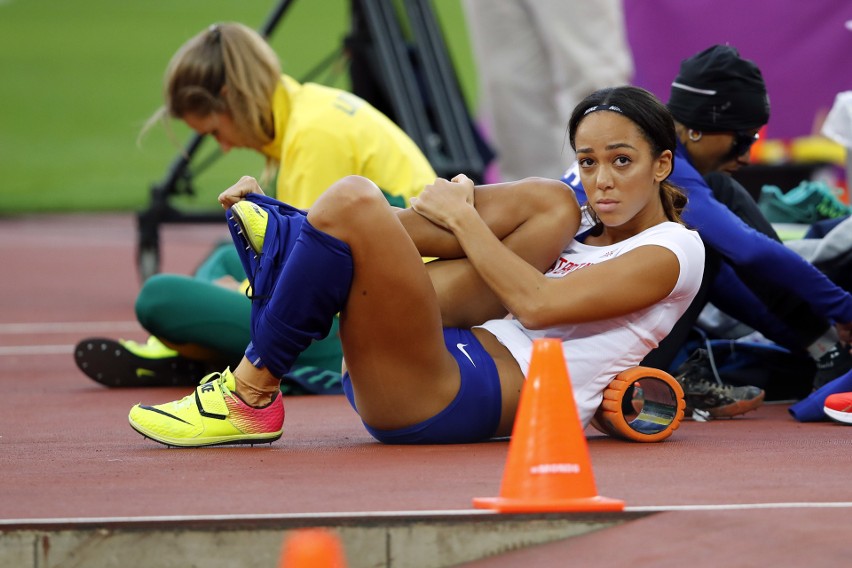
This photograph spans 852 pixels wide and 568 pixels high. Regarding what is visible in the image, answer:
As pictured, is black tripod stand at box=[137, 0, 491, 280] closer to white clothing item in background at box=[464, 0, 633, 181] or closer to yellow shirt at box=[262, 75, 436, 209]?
white clothing item in background at box=[464, 0, 633, 181]

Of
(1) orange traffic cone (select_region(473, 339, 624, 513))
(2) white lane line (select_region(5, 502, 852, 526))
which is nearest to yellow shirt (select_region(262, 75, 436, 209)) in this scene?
(1) orange traffic cone (select_region(473, 339, 624, 513))

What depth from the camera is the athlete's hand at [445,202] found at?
166 inches

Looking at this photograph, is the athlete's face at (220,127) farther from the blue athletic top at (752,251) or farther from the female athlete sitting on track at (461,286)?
the blue athletic top at (752,251)

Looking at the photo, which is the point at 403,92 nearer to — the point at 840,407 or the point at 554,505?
the point at 840,407

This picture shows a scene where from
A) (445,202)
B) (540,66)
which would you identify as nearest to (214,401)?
(445,202)

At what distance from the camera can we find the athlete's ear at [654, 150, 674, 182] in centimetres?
427

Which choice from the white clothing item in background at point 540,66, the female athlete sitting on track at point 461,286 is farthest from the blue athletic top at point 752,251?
the white clothing item in background at point 540,66

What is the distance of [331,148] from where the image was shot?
598 cm

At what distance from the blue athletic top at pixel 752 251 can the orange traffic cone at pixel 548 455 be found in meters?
1.65

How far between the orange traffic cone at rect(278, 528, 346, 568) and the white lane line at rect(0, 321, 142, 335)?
5.89 m

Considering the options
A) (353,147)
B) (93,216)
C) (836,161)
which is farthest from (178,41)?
(353,147)

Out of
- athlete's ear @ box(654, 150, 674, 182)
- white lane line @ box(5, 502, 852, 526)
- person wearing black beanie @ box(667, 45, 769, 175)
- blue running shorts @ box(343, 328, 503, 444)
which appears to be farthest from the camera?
person wearing black beanie @ box(667, 45, 769, 175)

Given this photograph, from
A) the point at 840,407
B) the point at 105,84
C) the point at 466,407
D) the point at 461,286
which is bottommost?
the point at 105,84

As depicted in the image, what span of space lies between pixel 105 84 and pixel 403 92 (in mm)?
31656
